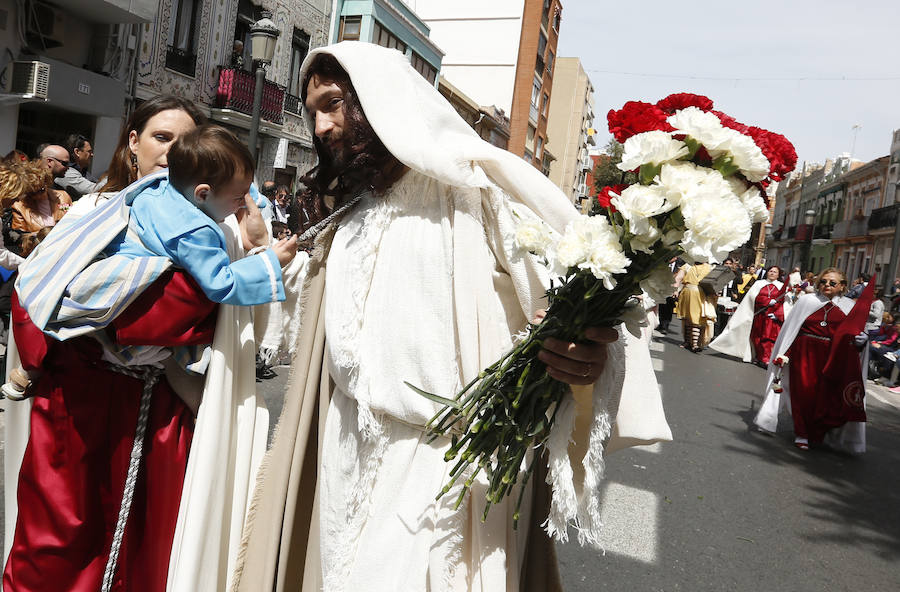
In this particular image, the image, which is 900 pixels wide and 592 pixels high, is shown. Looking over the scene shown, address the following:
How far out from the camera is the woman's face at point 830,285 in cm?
787

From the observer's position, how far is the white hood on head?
1.98m

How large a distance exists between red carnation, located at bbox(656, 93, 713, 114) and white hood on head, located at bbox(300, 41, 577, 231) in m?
0.37

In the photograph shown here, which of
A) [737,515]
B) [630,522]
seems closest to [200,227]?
[630,522]

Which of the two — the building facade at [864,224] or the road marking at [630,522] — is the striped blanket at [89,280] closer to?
the road marking at [630,522]

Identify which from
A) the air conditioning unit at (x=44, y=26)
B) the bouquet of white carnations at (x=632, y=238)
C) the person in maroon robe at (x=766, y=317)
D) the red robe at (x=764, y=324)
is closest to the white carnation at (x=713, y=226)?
the bouquet of white carnations at (x=632, y=238)

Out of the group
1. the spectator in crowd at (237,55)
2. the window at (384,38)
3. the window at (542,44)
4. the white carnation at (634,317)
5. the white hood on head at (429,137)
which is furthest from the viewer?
the window at (542,44)

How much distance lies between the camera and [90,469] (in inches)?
90.1

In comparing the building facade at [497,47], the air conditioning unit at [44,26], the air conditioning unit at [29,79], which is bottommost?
the air conditioning unit at [29,79]

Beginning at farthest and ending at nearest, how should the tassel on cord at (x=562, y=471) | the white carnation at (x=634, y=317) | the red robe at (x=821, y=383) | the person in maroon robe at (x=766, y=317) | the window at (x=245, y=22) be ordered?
the window at (x=245, y=22), the person in maroon robe at (x=766, y=317), the red robe at (x=821, y=383), the tassel on cord at (x=562, y=471), the white carnation at (x=634, y=317)

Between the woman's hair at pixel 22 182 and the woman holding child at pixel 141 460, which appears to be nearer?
the woman holding child at pixel 141 460

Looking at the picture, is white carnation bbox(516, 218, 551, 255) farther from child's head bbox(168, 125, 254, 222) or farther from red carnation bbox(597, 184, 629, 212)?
child's head bbox(168, 125, 254, 222)

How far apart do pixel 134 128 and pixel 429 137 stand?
1.25 metres

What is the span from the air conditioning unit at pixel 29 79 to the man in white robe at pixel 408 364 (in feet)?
40.3

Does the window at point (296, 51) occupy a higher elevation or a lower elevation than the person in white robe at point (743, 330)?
higher
